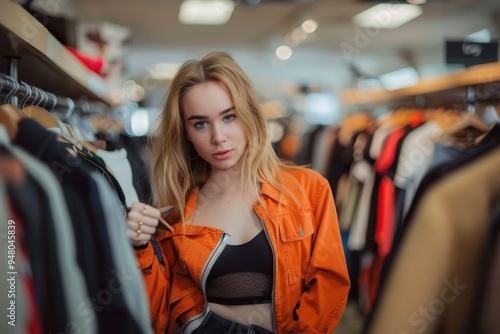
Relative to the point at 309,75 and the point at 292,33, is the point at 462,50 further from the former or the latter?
the point at 309,75

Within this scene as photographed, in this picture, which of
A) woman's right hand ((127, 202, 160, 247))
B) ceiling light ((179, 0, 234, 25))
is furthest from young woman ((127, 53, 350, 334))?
ceiling light ((179, 0, 234, 25))

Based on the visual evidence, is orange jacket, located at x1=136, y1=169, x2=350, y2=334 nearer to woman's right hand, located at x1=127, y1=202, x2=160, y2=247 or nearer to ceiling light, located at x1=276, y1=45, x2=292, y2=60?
woman's right hand, located at x1=127, y1=202, x2=160, y2=247

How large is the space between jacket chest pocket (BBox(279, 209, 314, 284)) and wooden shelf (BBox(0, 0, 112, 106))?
0.83 metres

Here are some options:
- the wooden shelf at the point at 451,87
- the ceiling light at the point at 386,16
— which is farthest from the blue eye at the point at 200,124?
the ceiling light at the point at 386,16

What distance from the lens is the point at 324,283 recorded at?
4.81 ft

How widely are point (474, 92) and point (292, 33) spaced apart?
418 cm

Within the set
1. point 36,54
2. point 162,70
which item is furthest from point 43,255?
point 162,70

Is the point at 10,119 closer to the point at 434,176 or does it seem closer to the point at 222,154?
the point at 222,154

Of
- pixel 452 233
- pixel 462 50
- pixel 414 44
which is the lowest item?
pixel 452 233

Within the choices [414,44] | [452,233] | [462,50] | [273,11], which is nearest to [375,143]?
[462,50]

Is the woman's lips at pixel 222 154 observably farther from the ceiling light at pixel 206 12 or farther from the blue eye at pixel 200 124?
the ceiling light at pixel 206 12

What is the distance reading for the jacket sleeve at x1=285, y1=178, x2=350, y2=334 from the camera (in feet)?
4.77

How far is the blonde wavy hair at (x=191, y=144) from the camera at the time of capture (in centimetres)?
148

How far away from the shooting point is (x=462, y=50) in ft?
6.65
